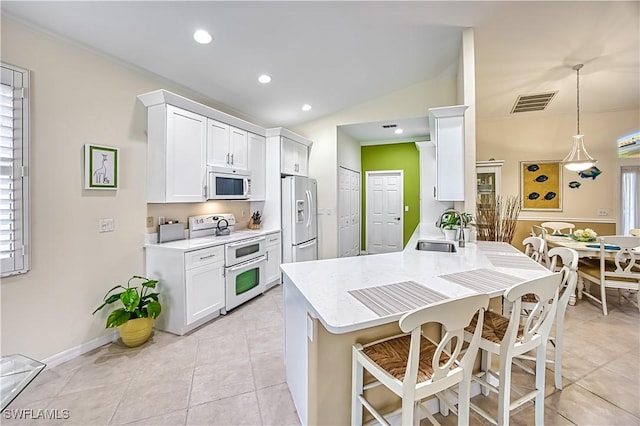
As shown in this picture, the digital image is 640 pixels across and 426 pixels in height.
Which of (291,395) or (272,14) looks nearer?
(291,395)

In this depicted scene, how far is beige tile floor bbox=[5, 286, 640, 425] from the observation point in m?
1.76

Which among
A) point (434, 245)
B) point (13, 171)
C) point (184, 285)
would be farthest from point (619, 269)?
point (13, 171)

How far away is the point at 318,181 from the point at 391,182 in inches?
89.3

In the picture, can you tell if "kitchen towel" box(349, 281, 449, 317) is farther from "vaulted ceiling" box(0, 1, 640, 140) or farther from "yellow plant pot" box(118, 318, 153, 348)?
"vaulted ceiling" box(0, 1, 640, 140)

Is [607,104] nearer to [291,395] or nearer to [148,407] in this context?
[291,395]

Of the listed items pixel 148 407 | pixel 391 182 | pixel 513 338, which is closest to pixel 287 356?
pixel 148 407

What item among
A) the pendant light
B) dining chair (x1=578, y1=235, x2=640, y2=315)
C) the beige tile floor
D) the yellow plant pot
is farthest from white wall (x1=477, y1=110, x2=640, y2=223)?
the yellow plant pot

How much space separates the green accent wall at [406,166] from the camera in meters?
6.49

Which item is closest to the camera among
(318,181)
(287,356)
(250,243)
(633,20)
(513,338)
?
(513,338)

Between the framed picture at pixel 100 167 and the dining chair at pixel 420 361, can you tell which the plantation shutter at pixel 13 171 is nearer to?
the framed picture at pixel 100 167

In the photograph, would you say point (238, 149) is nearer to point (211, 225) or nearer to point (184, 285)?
point (211, 225)

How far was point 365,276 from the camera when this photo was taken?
71.0 inches

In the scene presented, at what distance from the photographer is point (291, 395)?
1.92 metres

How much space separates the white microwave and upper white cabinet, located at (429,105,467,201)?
8.30 feet
